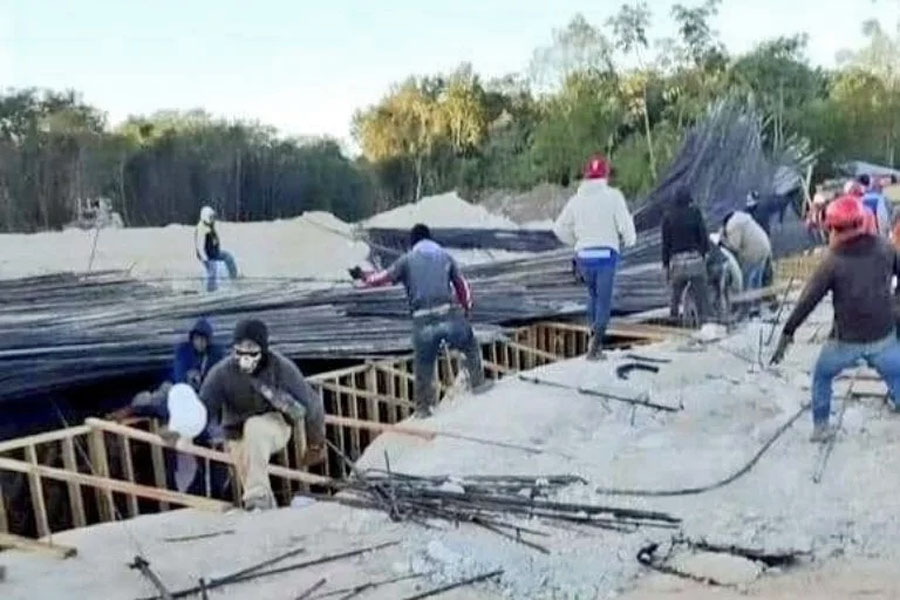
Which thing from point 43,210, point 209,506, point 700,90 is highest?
point 700,90

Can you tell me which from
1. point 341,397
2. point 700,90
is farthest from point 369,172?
point 341,397

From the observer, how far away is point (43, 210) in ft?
91.1

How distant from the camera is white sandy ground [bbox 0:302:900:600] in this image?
5332 mm

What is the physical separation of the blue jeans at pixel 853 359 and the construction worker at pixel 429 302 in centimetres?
278

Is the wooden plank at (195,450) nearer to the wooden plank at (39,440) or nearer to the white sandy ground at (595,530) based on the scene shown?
the wooden plank at (39,440)

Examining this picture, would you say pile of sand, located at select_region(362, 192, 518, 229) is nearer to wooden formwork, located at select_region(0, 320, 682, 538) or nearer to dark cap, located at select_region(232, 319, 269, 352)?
wooden formwork, located at select_region(0, 320, 682, 538)

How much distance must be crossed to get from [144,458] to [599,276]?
12.6ft

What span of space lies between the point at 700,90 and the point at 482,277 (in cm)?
2185

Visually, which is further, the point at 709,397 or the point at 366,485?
the point at 709,397

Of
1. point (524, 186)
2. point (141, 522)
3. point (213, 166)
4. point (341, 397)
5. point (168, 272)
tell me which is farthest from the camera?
point (524, 186)

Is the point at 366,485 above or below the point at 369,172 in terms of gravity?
below

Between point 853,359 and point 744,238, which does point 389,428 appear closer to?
point 853,359

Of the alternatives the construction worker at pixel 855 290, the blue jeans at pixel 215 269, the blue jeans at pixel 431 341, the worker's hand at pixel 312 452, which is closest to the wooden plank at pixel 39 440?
the worker's hand at pixel 312 452

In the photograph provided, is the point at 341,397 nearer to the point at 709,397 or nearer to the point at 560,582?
the point at 709,397
